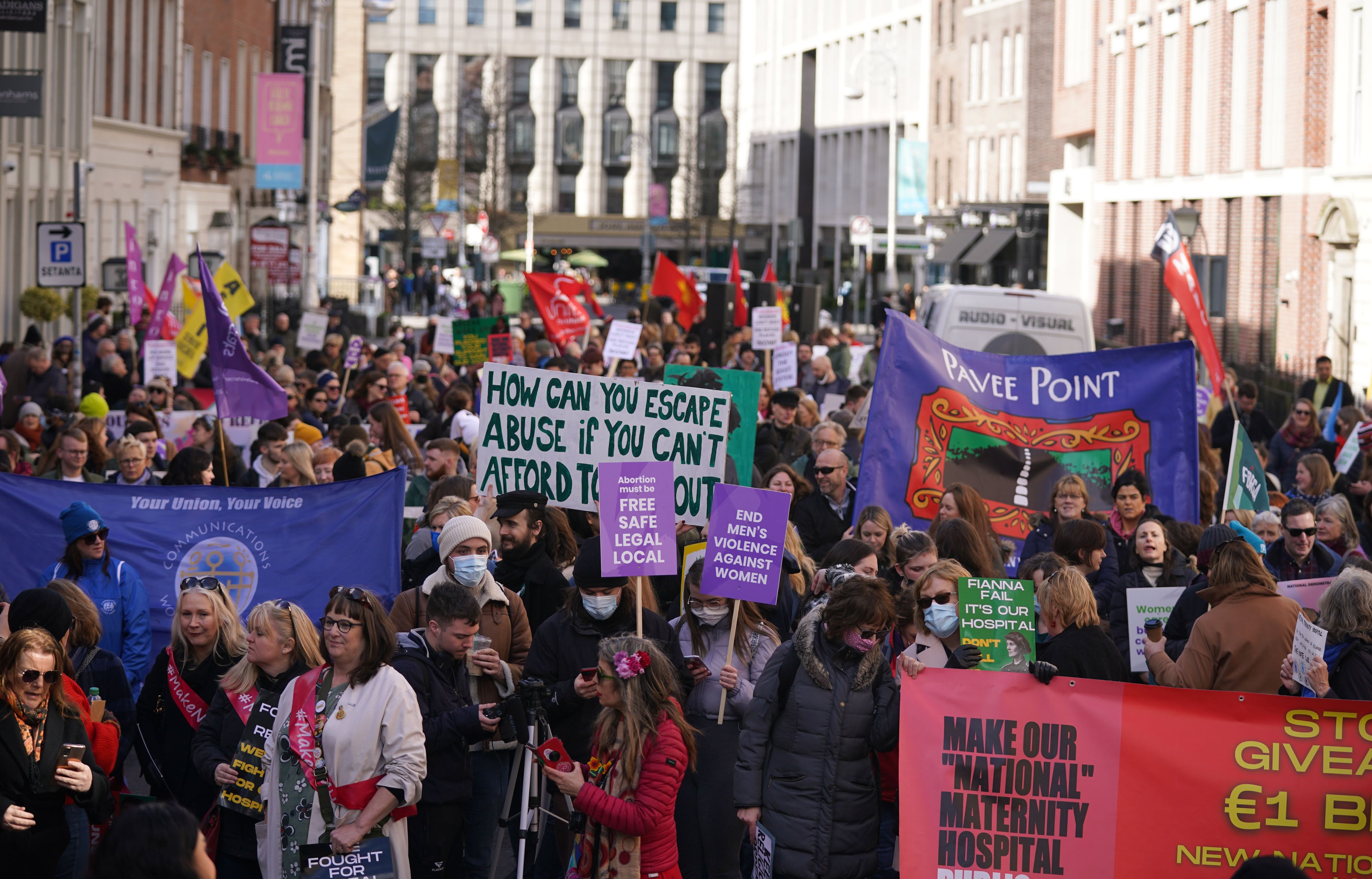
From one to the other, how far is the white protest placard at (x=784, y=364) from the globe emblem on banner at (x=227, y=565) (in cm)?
1030

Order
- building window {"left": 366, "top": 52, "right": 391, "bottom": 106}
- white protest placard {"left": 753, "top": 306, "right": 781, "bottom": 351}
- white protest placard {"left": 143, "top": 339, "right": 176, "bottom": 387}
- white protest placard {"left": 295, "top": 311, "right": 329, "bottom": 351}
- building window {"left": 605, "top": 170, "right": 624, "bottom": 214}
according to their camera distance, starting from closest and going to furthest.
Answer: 1. white protest placard {"left": 143, "top": 339, "right": 176, "bottom": 387}
2. white protest placard {"left": 753, "top": 306, "right": 781, "bottom": 351}
3. white protest placard {"left": 295, "top": 311, "right": 329, "bottom": 351}
4. building window {"left": 366, "top": 52, "right": 391, "bottom": 106}
5. building window {"left": 605, "top": 170, "right": 624, "bottom": 214}

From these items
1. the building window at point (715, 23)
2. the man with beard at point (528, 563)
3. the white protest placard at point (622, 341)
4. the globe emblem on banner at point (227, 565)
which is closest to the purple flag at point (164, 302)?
the white protest placard at point (622, 341)

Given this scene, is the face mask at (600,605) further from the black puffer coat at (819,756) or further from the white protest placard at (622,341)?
the white protest placard at (622,341)

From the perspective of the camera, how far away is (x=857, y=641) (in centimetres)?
662

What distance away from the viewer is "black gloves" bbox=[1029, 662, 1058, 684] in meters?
6.76

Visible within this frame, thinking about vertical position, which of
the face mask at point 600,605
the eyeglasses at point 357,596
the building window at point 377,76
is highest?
the building window at point 377,76

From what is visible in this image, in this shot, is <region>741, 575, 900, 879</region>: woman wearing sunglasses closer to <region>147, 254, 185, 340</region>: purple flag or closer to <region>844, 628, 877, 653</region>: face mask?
<region>844, 628, 877, 653</region>: face mask

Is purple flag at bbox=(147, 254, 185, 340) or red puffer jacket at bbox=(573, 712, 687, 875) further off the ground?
purple flag at bbox=(147, 254, 185, 340)

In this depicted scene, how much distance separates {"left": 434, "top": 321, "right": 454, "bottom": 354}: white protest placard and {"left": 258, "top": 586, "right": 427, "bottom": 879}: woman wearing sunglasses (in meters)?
16.0

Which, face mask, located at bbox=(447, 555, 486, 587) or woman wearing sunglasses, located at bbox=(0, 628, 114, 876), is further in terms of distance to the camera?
face mask, located at bbox=(447, 555, 486, 587)

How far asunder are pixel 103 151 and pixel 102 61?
1.94 meters

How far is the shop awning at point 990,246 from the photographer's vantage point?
56.1 meters

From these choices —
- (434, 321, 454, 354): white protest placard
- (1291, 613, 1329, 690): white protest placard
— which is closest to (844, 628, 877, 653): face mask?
(1291, 613, 1329, 690): white protest placard

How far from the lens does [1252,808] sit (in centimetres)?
667
